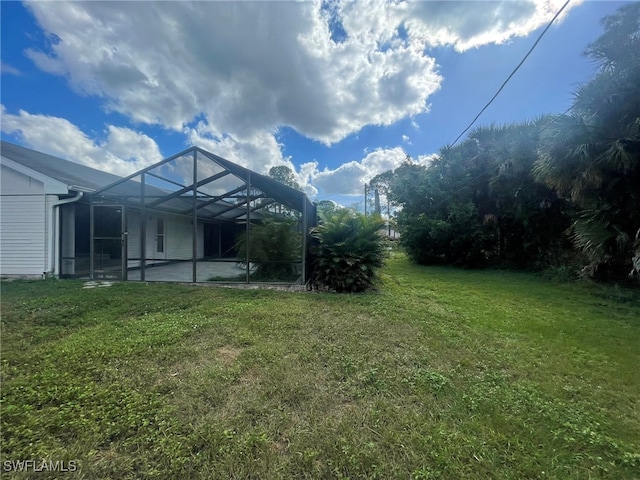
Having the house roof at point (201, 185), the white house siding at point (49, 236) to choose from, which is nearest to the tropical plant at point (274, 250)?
the house roof at point (201, 185)

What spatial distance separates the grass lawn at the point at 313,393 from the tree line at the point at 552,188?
363 cm

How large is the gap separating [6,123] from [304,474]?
12.6 metres

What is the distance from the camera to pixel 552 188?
838 centimetres

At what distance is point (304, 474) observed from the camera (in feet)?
5.05

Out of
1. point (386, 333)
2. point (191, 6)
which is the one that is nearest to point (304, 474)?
point (386, 333)

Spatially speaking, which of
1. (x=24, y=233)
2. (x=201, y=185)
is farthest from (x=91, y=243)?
(x=201, y=185)

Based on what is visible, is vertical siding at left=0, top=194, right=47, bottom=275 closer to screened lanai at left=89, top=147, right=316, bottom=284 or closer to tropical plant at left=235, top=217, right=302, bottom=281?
screened lanai at left=89, top=147, right=316, bottom=284

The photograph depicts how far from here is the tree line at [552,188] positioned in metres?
6.01

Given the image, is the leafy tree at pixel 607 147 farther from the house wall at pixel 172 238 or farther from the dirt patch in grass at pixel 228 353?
the house wall at pixel 172 238

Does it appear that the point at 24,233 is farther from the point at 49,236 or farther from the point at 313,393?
the point at 313,393

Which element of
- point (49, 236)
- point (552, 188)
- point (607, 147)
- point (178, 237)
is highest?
point (607, 147)

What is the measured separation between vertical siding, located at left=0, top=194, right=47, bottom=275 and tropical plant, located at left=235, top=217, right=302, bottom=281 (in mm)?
5147

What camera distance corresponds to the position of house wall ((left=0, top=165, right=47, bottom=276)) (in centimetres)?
690

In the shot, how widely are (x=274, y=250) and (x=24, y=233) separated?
6444 mm
